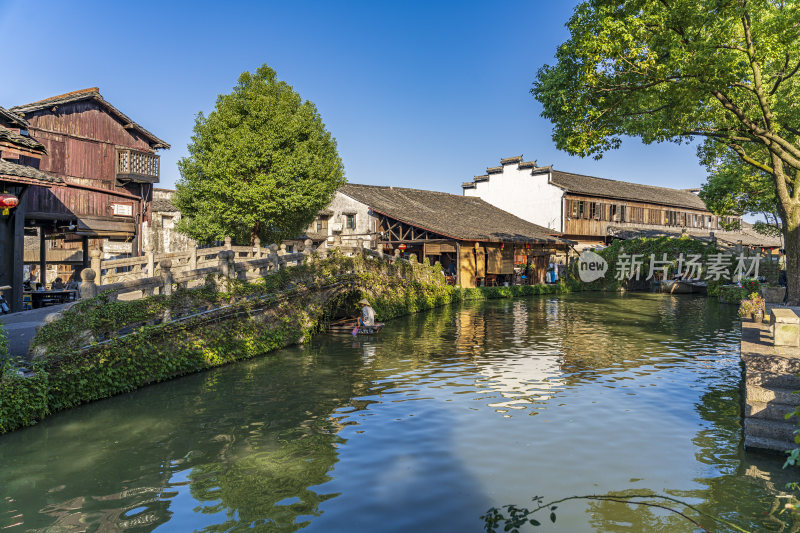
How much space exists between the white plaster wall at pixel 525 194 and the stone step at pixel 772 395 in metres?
33.9

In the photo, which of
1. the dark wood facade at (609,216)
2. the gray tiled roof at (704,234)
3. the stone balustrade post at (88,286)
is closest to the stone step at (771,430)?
the stone balustrade post at (88,286)

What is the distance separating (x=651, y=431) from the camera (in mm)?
8344

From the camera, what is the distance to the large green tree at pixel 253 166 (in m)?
24.7

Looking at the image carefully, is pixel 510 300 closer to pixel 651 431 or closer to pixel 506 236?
pixel 506 236

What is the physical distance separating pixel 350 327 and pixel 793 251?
1538 centimetres

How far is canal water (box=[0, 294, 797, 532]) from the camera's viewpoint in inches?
229

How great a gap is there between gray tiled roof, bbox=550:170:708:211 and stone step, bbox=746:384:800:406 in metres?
34.1

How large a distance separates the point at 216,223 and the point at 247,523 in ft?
71.4

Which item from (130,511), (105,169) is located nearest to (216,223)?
(105,169)

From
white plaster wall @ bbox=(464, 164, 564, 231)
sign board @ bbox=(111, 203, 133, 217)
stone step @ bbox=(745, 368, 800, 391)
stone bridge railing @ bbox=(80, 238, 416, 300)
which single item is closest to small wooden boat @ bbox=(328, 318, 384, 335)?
stone bridge railing @ bbox=(80, 238, 416, 300)

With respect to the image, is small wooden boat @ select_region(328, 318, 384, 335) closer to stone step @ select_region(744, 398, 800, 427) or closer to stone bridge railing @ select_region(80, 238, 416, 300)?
stone bridge railing @ select_region(80, 238, 416, 300)

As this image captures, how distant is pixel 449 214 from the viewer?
36.2m

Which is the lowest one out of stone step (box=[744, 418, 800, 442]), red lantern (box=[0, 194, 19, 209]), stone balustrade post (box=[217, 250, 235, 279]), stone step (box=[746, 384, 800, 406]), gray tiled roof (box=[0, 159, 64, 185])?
stone step (box=[744, 418, 800, 442])

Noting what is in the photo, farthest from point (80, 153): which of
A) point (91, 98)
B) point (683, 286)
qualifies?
point (683, 286)
